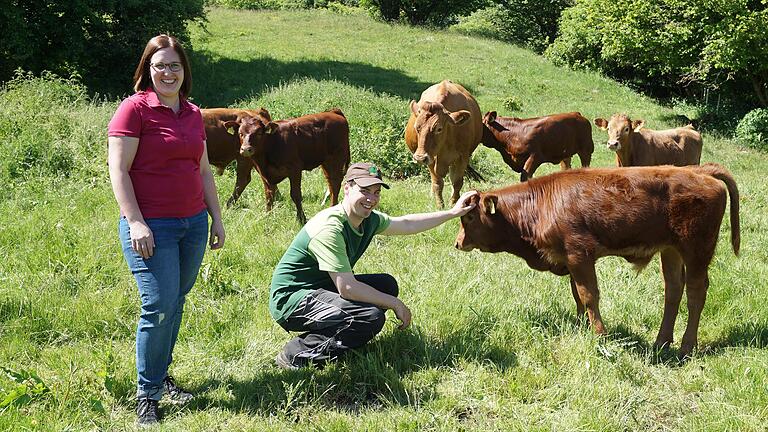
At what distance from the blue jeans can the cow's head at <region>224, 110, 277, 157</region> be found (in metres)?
4.53

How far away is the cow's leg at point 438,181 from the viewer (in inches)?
395

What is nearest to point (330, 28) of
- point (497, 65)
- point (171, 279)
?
point (497, 65)

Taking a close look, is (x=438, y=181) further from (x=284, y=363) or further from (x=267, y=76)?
(x=267, y=76)

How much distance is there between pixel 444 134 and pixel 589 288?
5533 millimetres

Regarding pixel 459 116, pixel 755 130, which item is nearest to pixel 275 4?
pixel 755 130

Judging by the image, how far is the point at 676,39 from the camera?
2380cm

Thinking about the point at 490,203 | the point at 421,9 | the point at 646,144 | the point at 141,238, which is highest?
the point at 421,9

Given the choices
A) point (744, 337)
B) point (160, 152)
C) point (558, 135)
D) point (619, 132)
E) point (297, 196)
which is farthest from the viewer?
point (558, 135)

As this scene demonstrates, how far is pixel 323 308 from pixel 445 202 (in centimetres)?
632

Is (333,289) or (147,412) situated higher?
(333,289)

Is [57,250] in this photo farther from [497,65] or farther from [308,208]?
[497,65]

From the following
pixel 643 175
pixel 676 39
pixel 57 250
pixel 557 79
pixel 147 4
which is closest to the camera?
pixel 643 175

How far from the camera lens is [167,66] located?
12.9 feet

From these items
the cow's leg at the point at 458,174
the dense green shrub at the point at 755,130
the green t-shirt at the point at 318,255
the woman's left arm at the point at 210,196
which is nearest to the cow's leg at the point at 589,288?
the green t-shirt at the point at 318,255
